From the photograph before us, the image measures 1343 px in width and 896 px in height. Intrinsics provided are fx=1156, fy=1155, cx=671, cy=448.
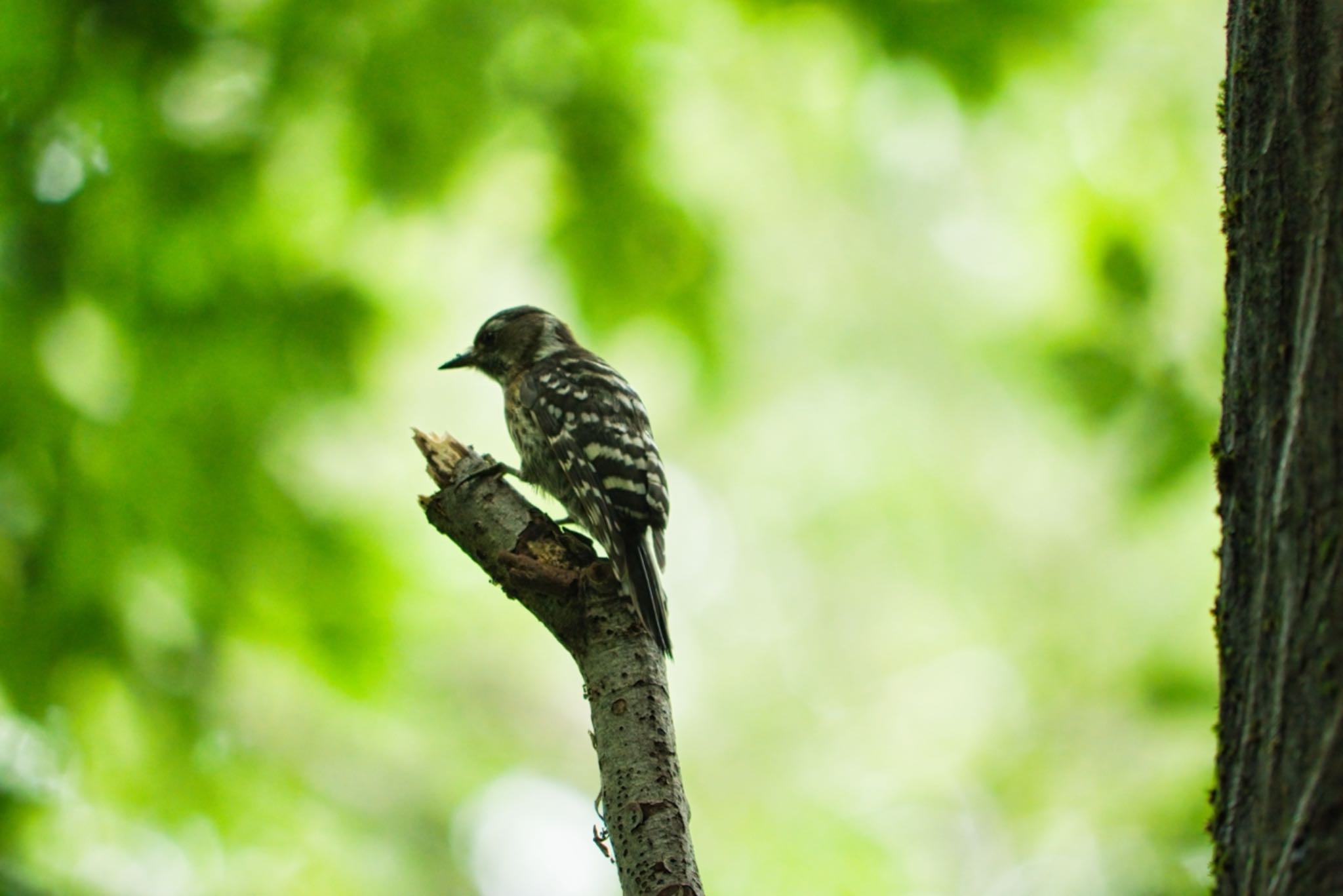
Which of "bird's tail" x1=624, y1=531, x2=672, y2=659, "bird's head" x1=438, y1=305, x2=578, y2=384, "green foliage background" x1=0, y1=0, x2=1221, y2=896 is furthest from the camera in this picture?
"bird's head" x1=438, y1=305, x2=578, y2=384

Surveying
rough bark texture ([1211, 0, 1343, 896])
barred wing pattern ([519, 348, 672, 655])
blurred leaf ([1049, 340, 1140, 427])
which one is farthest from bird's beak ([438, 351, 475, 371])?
rough bark texture ([1211, 0, 1343, 896])

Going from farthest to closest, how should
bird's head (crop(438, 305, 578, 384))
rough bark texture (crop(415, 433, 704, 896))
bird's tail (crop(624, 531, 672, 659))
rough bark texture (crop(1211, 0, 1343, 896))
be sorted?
1. bird's head (crop(438, 305, 578, 384))
2. bird's tail (crop(624, 531, 672, 659))
3. rough bark texture (crop(415, 433, 704, 896))
4. rough bark texture (crop(1211, 0, 1343, 896))

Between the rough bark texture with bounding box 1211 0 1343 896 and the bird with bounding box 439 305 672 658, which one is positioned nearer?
the rough bark texture with bounding box 1211 0 1343 896

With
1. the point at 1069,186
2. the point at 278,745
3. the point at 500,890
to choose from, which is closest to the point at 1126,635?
the point at 1069,186

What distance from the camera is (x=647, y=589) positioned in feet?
9.37

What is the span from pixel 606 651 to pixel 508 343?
304 centimetres

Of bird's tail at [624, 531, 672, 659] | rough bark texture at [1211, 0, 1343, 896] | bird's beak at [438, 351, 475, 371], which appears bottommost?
rough bark texture at [1211, 0, 1343, 896]

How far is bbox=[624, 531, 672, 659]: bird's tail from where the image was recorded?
256 centimetres

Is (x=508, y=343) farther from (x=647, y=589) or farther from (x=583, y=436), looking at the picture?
(x=647, y=589)

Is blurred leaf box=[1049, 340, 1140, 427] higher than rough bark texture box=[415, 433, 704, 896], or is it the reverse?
blurred leaf box=[1049, 340, 1140, 427]

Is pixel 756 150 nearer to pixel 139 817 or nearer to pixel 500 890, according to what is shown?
pixel 139 817

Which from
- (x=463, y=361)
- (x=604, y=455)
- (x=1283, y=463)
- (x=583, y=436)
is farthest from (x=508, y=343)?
(x=1283, y=463)

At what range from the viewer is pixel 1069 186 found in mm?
3893

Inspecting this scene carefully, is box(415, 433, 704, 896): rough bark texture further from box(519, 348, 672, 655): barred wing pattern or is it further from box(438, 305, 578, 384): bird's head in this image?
box(438, 305, 578, 384): bird's head
